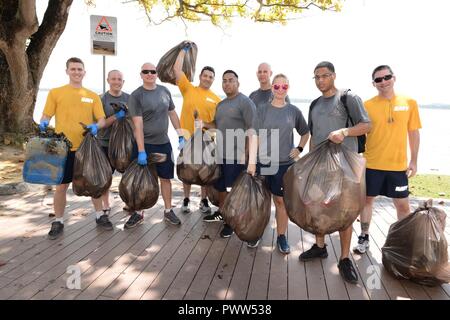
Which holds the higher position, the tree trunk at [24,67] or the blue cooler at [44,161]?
the tree trunk at [24,67]

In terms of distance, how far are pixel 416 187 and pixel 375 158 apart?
4.43 meters

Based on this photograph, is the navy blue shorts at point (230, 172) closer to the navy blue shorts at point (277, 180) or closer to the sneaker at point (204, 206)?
the navy blue shorts at point (277, 180)

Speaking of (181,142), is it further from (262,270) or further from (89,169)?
(262,270)

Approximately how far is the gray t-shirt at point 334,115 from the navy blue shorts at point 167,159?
5.48ft

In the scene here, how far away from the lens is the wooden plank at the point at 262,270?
2482 millimetres

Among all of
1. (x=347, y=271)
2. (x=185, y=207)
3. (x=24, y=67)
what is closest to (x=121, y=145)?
(x=185, y=207)

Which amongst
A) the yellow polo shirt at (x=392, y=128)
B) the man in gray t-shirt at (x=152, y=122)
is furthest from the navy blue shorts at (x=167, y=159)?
the yellow polo shirt at (x=392, y=128)

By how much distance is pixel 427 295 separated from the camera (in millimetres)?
2504

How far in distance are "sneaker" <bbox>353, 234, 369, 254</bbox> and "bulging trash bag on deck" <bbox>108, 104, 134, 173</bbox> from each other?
98.2 inches

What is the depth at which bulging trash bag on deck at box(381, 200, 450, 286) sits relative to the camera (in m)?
2.48

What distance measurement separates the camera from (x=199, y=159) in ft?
11.6

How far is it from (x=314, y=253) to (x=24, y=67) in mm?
6835

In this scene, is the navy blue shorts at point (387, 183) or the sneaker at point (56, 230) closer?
the navy blue shorts at point (387, 183)
